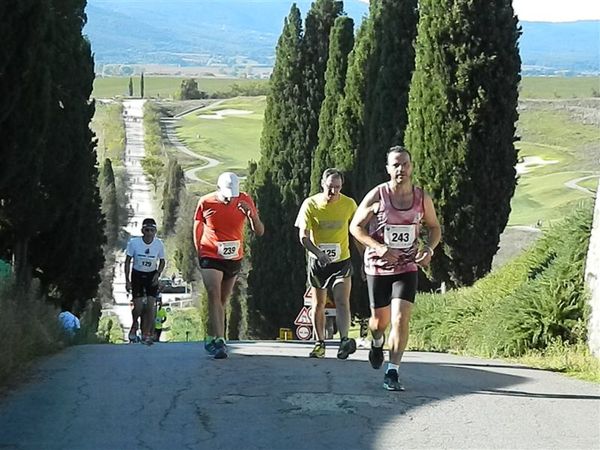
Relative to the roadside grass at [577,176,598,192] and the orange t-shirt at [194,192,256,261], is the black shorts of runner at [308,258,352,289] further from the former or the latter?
the roadside grass at [577,176,598,192]

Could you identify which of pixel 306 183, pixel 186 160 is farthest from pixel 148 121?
pixel 306 183

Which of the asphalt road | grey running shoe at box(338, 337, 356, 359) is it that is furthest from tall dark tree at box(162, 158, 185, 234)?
the asphalt road

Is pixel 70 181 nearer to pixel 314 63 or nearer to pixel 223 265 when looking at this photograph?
pixel 223 265

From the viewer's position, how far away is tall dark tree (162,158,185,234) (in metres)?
65.4

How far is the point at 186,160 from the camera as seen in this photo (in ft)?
252

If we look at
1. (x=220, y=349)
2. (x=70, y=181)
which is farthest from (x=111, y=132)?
(x=220, y=349)

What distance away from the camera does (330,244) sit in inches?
509

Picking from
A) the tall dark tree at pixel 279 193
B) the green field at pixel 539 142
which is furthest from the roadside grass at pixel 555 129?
the tall dark tree at pixel 279 193

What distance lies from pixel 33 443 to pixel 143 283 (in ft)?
31.3

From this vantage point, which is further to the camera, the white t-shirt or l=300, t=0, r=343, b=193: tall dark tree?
l=300, t=0, r=343, b=193: tall dark tree

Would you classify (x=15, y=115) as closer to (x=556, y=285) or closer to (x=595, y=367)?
(x=556, y=285)

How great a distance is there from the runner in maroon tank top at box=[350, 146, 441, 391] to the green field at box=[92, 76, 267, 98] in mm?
125521

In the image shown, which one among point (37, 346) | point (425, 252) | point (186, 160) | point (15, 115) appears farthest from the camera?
point (186, 160)

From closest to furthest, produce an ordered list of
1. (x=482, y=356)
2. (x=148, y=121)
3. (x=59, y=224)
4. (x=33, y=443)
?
(x=33, y=443), (x=482, y=356), (x=59, y=224), (x=148, y=121)
